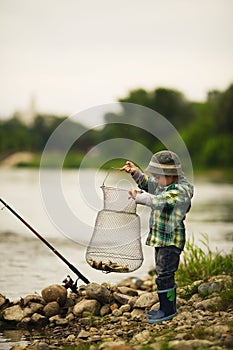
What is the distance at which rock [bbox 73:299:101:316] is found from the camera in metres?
6.49

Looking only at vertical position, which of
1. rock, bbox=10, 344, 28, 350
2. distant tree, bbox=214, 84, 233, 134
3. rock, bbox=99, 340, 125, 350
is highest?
distant tree, bbox=214, 84, 233, 134

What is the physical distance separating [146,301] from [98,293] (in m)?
0.49

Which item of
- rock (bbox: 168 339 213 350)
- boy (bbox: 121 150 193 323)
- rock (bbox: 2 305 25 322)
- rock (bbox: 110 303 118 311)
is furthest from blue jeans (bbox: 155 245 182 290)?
rock (bbox: 2 305 25 322)

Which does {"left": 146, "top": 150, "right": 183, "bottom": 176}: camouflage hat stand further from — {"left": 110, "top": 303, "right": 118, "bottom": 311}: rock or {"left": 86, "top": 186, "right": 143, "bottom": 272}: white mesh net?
{"left": 110, "top": 303, "right": 118, "bottom": 311}: rock

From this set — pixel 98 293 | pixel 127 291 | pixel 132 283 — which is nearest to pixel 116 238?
pixel 98 293

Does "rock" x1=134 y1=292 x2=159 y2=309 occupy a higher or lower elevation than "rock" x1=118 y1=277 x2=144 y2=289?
lower

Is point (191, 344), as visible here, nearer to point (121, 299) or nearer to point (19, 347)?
point (19, 347)

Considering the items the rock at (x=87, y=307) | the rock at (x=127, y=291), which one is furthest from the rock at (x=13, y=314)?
the rock at (x=127, y=291)

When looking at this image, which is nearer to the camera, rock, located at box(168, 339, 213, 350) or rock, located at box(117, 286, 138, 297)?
rock, located at box(168, 339, 213, 350)

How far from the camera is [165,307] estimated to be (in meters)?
5.94

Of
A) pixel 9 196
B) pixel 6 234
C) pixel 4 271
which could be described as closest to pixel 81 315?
pixel 4 271

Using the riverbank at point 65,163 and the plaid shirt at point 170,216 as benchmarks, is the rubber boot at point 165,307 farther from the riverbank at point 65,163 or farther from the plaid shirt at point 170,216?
the riverbank at point 65,163

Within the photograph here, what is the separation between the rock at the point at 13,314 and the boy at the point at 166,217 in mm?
1377

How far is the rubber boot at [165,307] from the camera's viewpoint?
19.3 ft
